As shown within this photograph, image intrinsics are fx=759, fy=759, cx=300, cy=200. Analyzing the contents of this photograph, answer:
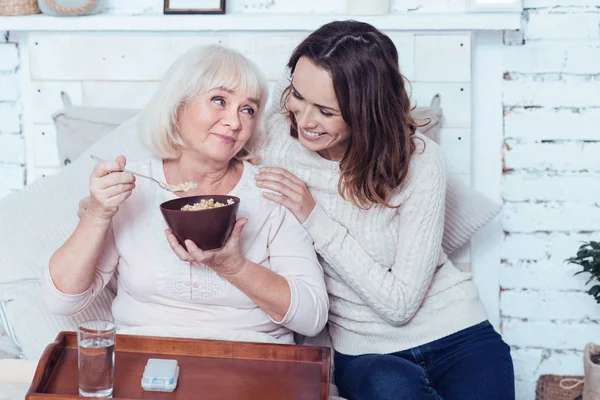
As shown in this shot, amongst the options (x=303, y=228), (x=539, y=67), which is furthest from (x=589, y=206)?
(x=303, y=228)

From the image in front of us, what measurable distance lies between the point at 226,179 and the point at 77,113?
2.48ft

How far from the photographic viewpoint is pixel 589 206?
7.75 feet

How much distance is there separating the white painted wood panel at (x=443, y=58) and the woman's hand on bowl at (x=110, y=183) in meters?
1.10

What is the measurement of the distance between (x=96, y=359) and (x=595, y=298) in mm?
1548

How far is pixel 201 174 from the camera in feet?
5.67

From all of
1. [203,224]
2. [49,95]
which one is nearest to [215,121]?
[203,224]

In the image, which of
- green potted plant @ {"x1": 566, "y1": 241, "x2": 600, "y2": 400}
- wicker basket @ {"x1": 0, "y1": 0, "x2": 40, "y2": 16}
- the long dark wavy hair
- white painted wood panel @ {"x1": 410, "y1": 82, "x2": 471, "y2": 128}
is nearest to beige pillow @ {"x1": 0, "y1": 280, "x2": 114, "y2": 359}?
the long dark wavy hair

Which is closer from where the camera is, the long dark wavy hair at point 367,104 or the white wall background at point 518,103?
the long dark wavy hair at point 367,104

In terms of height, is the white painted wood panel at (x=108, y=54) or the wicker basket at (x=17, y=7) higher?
the wicker basket at (x=17, y=7)

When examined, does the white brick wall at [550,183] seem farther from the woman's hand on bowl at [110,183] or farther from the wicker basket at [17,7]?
the wicker basket at [17,7]

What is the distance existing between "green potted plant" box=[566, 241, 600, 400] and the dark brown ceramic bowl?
115 cm

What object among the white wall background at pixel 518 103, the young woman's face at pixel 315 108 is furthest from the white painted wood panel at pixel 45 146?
the young woman's face at pixel 315 108

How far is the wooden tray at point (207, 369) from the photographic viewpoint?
4.31 ft

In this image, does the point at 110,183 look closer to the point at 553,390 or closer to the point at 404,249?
the point at 404,249
